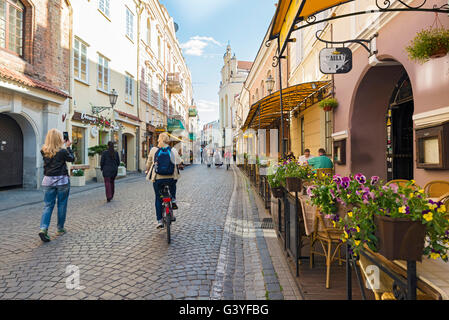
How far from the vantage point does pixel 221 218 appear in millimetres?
6531

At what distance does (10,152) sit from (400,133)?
42.7 ft

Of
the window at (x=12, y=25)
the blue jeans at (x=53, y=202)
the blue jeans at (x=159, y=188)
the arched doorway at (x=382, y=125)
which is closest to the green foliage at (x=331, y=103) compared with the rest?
the arched doorway at (x=382, y=125)

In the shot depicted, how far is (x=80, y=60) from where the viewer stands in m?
13.7

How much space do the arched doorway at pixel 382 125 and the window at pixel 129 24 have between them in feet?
55.2

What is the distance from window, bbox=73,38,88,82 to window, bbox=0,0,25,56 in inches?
115

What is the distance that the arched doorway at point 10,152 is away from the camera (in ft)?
34.4

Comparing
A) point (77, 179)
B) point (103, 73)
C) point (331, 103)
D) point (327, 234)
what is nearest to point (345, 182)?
point (327, 234)

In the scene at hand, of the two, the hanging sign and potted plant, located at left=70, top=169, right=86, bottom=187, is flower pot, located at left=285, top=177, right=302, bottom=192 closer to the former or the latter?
the hanging sign

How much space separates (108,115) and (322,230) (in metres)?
15.0

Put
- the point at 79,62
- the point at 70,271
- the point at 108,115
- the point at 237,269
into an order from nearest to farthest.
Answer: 1. the point at 70,271
2. the point at 237,269
3. the point at 79,62
4. the point at 108,115

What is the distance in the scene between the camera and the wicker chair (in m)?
3.89

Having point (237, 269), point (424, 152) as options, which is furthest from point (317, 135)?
point (237, 269)

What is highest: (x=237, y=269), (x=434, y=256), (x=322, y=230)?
(x=434, y=256)

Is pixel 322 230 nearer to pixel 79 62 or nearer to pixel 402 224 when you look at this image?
pixel 402 224
